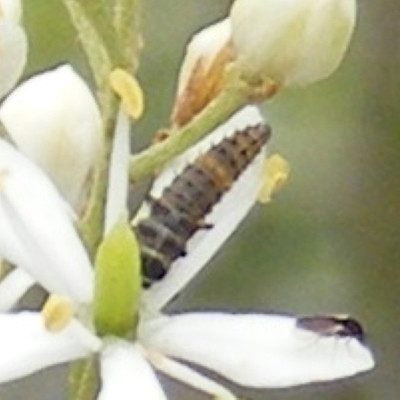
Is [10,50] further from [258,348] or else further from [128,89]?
[258,348]

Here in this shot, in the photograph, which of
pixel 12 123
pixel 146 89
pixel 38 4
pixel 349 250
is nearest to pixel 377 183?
pixel 349 250

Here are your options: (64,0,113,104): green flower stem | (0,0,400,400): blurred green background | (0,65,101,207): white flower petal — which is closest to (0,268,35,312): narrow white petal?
(0,65,101,207): white flower petal

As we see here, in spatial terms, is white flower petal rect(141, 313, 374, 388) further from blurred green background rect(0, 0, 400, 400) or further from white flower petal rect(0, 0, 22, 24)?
blurred green background rect(0, 0, 400, 400)

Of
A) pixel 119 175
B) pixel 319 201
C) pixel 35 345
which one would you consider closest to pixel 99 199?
pixel 119 175

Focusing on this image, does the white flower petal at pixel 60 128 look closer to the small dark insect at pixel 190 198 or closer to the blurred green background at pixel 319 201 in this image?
the small dark insect at pixel 190 198

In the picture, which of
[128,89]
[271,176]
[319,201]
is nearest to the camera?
[128,89]

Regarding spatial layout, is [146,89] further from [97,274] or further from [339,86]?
[97,274]

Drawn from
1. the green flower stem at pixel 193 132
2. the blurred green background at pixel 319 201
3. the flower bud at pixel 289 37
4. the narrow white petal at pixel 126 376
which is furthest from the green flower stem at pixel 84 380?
the blurred green background at pixel 319 201
